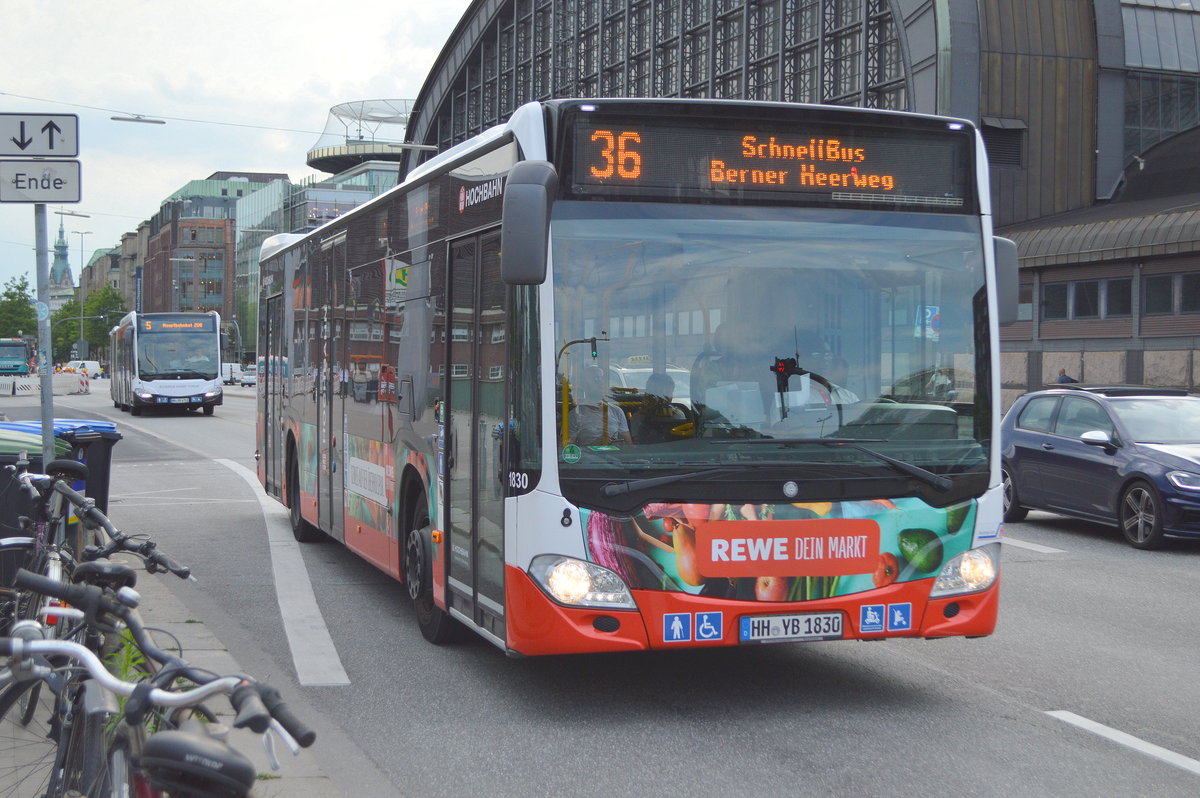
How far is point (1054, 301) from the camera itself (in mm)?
35500

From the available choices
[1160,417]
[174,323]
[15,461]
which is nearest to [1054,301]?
[1160,417]

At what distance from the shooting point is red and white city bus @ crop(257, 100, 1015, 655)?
6074 mm

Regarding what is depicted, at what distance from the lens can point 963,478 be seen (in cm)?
648

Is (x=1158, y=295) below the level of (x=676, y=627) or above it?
above

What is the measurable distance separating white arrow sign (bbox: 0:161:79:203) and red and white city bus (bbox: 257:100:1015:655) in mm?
3321

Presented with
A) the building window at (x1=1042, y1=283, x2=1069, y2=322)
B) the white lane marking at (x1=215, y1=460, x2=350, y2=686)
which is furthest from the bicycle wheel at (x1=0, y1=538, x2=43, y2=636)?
the building window at (x1=1042, y1=283, x2=1069, y2=322)

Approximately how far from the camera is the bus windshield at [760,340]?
611cm

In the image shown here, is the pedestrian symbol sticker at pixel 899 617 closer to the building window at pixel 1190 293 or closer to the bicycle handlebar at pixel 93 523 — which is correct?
the bicycle handlebar at pixel 93 523

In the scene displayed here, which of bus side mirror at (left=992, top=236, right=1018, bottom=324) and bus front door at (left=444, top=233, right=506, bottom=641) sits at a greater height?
bus side mirror at (left=992, top=236, right=1018, bottom=324)

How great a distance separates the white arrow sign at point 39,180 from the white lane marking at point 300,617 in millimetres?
2950

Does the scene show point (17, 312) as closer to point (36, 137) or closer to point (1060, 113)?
point (1060, 113)

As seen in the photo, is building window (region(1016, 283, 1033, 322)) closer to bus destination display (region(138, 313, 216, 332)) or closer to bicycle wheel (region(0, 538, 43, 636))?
bus destination display (region(138, 313, 216, 332))

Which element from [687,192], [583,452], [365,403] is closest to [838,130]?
[687,192]

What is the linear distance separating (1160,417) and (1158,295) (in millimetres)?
19661
